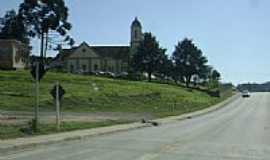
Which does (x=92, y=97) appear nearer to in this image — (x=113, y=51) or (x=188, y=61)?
(x=188, y=61)

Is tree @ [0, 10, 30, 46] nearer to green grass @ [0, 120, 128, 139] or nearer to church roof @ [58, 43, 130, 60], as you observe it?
church roof @ [58, 43, 130, 60]

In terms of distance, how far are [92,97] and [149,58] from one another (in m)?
59.2

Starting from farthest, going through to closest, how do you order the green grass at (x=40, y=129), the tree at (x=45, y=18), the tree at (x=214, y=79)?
the tree at (x=214, y=79) < the tree at (x=45, y=18) < the green grass at (x=40, y=129)

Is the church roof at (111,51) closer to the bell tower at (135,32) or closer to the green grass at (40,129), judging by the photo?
the bell tower at (135,32)

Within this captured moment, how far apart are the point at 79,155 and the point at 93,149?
2374mm

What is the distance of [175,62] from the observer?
13538 cm

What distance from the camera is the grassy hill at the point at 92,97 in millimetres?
55250

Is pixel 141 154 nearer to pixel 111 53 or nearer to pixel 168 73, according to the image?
pixel 168 73

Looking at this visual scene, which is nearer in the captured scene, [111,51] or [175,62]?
[175,62]

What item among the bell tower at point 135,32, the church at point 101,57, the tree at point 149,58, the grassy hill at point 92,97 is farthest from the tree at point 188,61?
the grassy hill at point 92,97

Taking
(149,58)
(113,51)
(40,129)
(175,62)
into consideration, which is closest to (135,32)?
(113,51)

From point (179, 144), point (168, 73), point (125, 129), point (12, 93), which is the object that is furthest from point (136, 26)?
point (179, 144)

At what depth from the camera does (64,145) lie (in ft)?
72.6

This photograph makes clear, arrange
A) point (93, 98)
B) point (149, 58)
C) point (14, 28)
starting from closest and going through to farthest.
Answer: point (93, 98)
point (14, 28)
point (149, 58)
